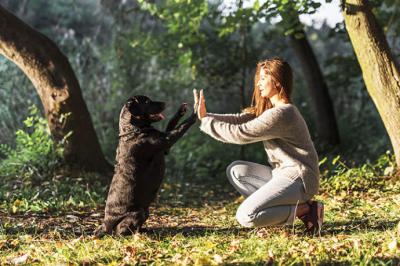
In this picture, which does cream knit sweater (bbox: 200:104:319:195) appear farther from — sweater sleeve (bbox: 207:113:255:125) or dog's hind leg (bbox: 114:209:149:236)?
dog's hind leg (bbox: 114:209:149:236)

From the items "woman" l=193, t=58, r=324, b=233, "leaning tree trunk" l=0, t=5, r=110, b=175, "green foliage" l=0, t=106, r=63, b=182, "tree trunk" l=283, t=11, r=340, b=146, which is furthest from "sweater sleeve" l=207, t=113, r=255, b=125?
"tree trunk" l=283, t=11, r=340, b=146

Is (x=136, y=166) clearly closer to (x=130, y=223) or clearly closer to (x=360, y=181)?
(x=130, y=223)

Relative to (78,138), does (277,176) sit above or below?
below

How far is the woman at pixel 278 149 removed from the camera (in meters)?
3.98

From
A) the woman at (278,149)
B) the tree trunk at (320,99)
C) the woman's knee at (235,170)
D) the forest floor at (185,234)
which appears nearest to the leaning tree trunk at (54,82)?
the forest floor at (185,234)

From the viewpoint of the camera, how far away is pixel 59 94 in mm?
6762

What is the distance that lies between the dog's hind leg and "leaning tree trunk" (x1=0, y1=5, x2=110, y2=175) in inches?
105

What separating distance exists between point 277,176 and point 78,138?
340 cm

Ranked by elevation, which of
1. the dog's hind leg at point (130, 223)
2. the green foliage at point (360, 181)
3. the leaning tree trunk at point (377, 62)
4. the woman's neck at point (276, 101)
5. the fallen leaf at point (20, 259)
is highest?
the leaning tree trunk at point (377, 62)

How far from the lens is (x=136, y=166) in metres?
4.15

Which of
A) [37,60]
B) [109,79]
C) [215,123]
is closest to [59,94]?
[37,60]

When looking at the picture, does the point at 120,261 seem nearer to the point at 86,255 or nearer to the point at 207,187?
the point at 86,255

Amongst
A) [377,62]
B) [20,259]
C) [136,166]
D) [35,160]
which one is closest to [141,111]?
[136,166]

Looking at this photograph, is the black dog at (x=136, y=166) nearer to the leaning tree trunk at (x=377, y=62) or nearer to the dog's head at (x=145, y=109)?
the dog's head at (x=145, y=109)
